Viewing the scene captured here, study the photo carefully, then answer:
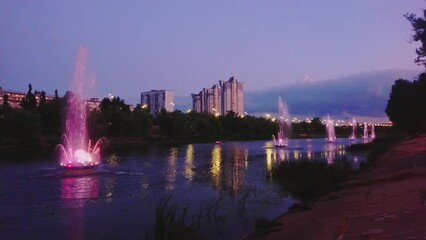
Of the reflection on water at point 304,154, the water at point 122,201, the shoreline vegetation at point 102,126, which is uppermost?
the shoreline vegetation at point 102,126

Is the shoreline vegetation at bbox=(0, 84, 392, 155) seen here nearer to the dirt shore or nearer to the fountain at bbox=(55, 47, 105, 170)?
the fountain at bbox=(55, 47, 105, 170)

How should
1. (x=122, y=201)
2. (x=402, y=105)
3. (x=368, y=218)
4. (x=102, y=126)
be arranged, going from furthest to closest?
(x=102, y=126) → (x=402, y=105) → (x=122, y=201) → (x=368, y=218)

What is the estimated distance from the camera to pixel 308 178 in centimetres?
3095

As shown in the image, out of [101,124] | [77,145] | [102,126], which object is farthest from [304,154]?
[101,124]

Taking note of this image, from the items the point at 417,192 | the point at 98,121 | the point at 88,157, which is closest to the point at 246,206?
the point at 417,192

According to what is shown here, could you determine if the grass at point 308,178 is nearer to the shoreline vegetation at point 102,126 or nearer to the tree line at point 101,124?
the shoreline vegetation at point 102,126

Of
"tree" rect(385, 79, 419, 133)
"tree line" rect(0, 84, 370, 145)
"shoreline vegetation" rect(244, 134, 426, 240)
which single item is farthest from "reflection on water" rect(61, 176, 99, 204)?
"tree" rect(385, 79, 419, 133)

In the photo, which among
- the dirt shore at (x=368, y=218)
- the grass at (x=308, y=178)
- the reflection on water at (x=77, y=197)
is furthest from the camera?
the grass at (x=308, y=178)

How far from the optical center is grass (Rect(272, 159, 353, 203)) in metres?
27.9

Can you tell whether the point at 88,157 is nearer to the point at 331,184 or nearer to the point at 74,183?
the point at 74,183

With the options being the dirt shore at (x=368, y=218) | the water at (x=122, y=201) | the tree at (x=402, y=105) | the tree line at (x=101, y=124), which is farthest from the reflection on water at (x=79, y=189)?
the tree at (x=402, y=105)

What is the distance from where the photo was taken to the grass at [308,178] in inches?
1097

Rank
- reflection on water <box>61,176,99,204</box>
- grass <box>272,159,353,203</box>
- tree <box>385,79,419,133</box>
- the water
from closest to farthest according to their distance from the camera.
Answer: the water, reflection on water <box>61,176,99,204</box>, grass <box>272,159,353,203</box>, tree <box>385,79,419,133</box>

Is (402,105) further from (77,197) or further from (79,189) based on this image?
(77,197)
